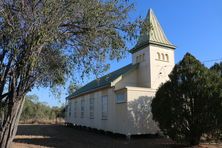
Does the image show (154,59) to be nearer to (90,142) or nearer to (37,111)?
(90,142)

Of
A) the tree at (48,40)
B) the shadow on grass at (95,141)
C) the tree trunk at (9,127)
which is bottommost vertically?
the shadow on grass at (95,141)

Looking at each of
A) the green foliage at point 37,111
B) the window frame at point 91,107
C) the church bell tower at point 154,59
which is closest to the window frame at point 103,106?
the window frame at point 91,107

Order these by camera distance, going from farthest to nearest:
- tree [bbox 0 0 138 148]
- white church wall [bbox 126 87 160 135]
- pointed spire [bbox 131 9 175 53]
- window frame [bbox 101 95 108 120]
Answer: window frame [bbox 101 95 108 120] → pointed spire [bbox 131 9 175 53] → white church wall [bbox 126 87 160 135] → tree [bbox 0 0 138 148]

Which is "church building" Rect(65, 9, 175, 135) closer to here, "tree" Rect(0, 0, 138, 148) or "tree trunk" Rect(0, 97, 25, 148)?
"tree" Rect(0, 0, 138, 148)

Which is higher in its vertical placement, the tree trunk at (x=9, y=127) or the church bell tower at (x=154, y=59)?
the church bell tower at (x=154, y=59)

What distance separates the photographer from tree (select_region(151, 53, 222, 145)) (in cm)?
1348

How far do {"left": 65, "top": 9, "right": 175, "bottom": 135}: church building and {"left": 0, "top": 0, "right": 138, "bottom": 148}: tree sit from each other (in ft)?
24.7

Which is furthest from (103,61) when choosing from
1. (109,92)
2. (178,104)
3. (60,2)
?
(109,92)

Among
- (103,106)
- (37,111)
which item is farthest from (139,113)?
(37,111)

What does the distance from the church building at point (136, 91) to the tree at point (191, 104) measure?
4.34 meters

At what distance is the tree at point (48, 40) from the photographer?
7.71 meters

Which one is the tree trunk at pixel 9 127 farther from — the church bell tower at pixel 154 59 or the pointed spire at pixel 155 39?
the pointed spire at pixel 155 39

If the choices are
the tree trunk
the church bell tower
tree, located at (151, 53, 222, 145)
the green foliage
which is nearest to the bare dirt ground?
tree, located at (151, 53, 222, 145)

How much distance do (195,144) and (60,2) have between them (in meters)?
10.6
